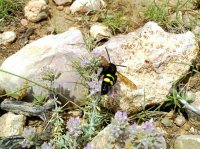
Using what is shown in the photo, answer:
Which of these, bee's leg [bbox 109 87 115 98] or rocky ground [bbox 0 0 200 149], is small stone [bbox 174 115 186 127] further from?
bee's leg [bbox 109 87 115 98]

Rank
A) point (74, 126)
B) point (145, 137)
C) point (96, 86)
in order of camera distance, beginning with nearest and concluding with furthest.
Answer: point (145, 137) < point (74, 126) < point (96, 86)

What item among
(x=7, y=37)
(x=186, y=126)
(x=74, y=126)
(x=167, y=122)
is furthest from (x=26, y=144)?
(x=7, y=37)

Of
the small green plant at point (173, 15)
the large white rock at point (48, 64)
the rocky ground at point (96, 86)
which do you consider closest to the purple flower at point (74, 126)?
the rocky ground at point (96, 86)

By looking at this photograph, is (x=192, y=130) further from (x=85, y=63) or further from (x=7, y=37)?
(x=7, y=37)

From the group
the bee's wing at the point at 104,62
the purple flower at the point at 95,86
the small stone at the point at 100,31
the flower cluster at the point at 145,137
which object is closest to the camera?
the flower cluster at the point at 145,137

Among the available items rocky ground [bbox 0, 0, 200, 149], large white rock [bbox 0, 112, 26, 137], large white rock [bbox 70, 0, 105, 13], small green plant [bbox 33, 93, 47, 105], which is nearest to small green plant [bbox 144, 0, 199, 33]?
rocky ground [bbox 0, 0, 200, 149]

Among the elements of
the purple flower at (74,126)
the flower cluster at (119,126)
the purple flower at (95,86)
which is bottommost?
the purple flower at (74,126)

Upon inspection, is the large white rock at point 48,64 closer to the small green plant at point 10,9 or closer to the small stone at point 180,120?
the small green plant at point 10,9
